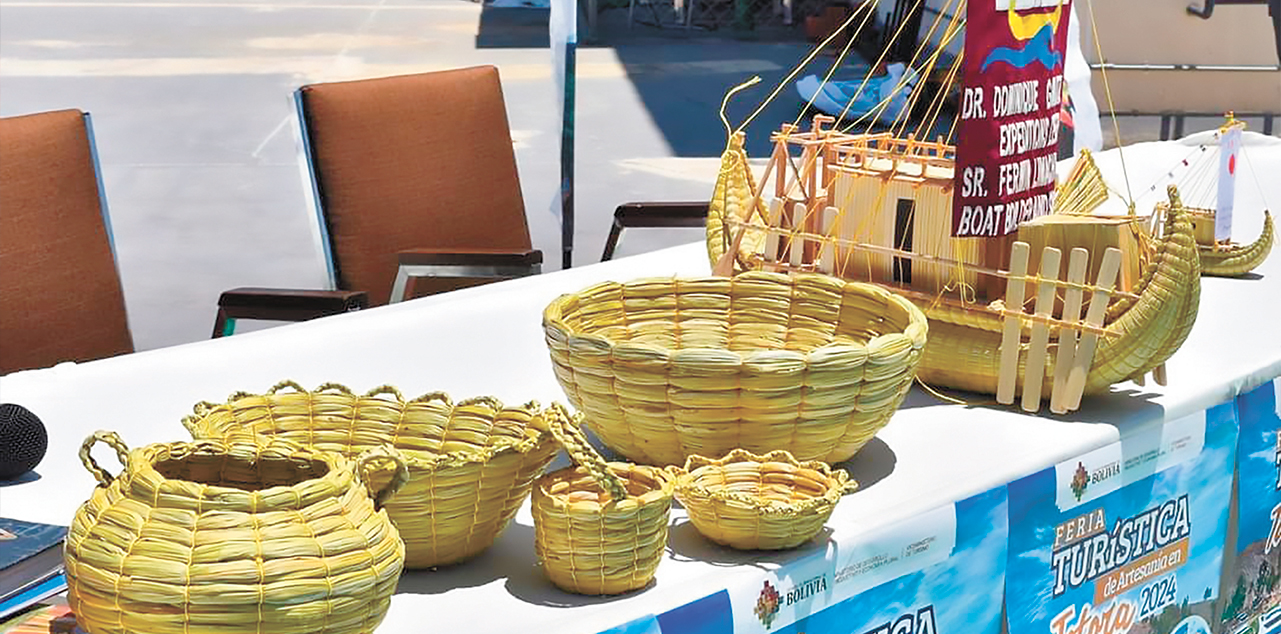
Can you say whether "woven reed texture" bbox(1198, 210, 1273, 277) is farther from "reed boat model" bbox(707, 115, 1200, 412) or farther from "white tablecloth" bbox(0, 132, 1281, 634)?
"reed boat model" bbox(707, 115, 1200, 412)

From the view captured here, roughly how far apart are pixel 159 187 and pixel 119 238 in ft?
2.49

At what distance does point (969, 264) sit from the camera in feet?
5.63

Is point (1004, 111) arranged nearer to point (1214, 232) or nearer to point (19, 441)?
point (1214, 232)

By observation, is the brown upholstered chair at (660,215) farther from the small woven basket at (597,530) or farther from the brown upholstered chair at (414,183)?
the small woven basket at (597,530)

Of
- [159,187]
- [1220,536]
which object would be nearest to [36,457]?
[1220,536]

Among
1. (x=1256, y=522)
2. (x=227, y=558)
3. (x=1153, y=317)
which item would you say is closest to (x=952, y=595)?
(x=1153, y=317)

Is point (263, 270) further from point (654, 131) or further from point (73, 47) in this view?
point (73, 47)

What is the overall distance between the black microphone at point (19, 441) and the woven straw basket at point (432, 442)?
202 millimetres

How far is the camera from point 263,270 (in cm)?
519

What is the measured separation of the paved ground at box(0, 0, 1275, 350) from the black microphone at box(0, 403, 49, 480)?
1459mm

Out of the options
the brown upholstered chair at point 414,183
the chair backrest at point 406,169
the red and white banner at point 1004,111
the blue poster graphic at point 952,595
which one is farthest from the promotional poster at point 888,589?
the chair backrest at point 406,169

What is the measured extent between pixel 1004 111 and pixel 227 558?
102 centimetres

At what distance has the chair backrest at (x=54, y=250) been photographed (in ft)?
7.61

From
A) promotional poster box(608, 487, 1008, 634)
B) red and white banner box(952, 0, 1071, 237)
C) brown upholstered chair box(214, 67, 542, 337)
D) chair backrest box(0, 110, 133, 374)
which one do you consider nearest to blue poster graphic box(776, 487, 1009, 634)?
promotional poster box(608, 487, 1008, 634)
